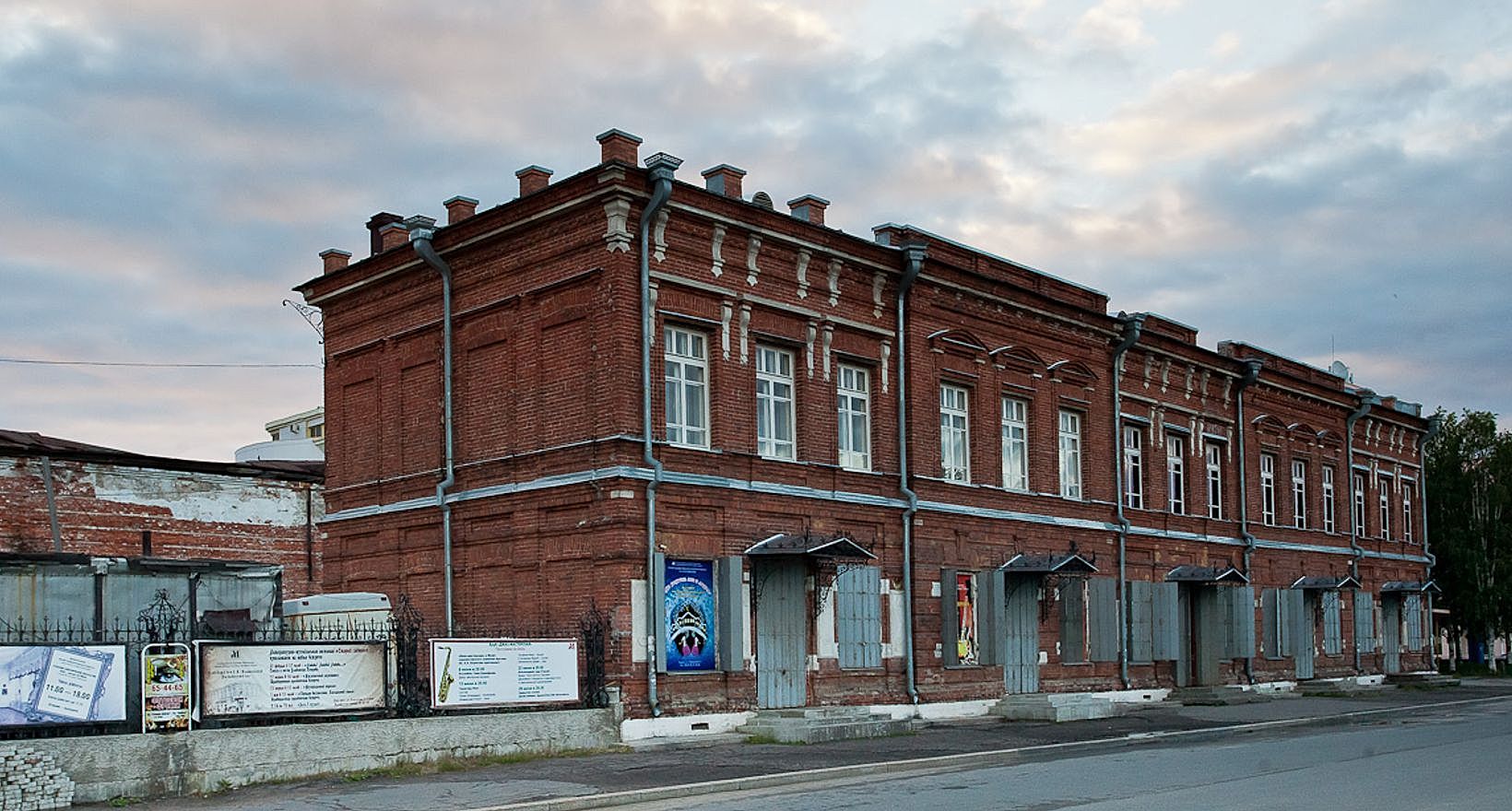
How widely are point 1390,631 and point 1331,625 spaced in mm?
5433

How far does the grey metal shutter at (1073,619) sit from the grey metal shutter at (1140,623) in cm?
194

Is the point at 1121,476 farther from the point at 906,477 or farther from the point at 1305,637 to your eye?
the point at 1305,637

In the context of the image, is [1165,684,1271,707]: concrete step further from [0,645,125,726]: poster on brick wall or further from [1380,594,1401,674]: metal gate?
[0,645,125,726]: poster on brick wall

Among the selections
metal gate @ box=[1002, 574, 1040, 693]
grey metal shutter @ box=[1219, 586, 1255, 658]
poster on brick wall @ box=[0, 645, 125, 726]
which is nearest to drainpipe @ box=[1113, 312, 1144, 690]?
metal gate @ box=[1002, 574, 1040, 693]

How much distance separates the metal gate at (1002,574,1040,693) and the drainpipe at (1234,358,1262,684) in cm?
994

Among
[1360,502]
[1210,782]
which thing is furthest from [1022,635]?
[1360,502]

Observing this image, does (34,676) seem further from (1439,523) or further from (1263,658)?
(1439,523)

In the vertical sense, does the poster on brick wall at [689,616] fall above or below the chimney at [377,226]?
below

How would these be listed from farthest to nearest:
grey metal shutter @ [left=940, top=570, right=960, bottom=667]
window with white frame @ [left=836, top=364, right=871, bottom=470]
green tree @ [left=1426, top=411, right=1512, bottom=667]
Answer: green tree @ [left=1426, top=411, right=1512, bottom=667] < grey metal shutter @ [left=940, top=570, right=960, bottom=667] < window with white frame @ [left=836, top=364, right=871, bottom=470]

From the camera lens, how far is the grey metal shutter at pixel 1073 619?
30516 millimetres

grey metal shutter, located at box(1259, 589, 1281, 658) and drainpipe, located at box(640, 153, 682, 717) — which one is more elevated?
drainpipe, located at box(640, 153, 682, 717)

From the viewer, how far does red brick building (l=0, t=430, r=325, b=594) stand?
2741cm

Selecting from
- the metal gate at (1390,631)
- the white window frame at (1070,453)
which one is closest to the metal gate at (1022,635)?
the white window frame at (1070,453)

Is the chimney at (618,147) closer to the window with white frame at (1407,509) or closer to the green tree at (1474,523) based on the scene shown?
the window with white frame at (1407,509)
